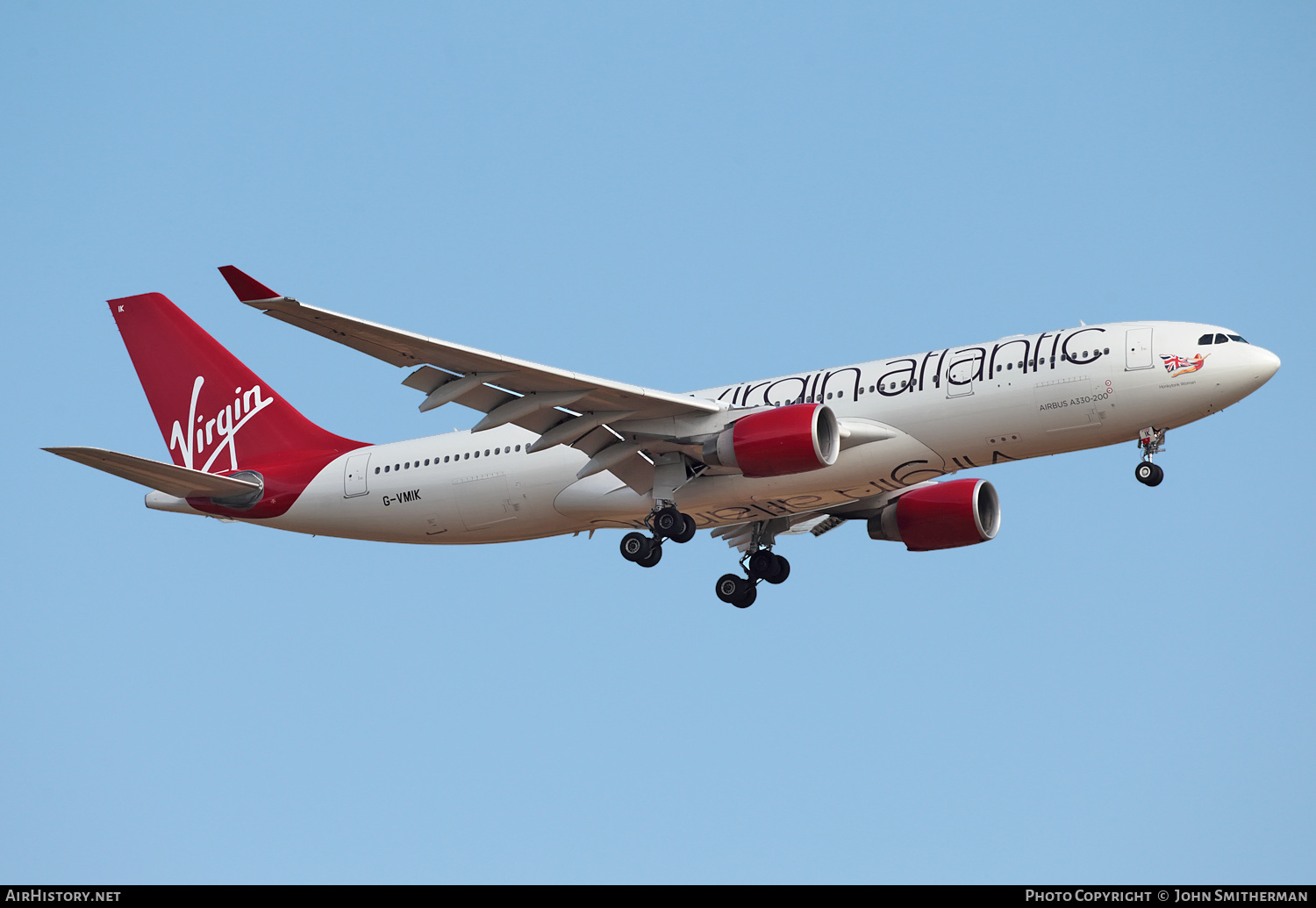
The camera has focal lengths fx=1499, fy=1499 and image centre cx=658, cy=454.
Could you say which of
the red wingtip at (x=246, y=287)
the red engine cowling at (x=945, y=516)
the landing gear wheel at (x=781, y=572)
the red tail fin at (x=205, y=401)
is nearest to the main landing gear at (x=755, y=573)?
the landing gear wheel at (x=781, y=572)

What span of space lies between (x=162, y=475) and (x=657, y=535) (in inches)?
454

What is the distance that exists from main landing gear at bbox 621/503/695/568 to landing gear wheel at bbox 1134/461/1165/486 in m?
9.37

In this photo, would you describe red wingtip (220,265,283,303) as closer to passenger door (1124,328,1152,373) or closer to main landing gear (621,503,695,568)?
main landing gear (621,503,695,568)

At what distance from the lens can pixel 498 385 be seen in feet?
100

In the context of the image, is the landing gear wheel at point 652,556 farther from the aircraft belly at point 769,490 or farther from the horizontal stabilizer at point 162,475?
the horizontal stabilizer at point 162,475

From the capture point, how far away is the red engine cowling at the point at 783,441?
98.6 feet

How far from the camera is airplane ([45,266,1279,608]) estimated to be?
2981 centimetres

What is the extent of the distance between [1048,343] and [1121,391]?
181 cm

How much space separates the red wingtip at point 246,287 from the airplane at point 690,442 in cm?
3

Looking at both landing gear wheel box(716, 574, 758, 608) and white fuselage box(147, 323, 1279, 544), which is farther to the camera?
landing gear wheel box(716, 574, 758, 608)

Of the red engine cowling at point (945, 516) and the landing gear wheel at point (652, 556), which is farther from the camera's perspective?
the red engine cowling at point (945, 516)

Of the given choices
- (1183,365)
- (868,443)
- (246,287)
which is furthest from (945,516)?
(246,287)

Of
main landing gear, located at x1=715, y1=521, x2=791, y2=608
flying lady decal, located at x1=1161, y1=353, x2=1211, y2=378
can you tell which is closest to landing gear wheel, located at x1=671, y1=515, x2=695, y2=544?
main landing gear, located at x1=715, y1=521, x2=791, y2=608
